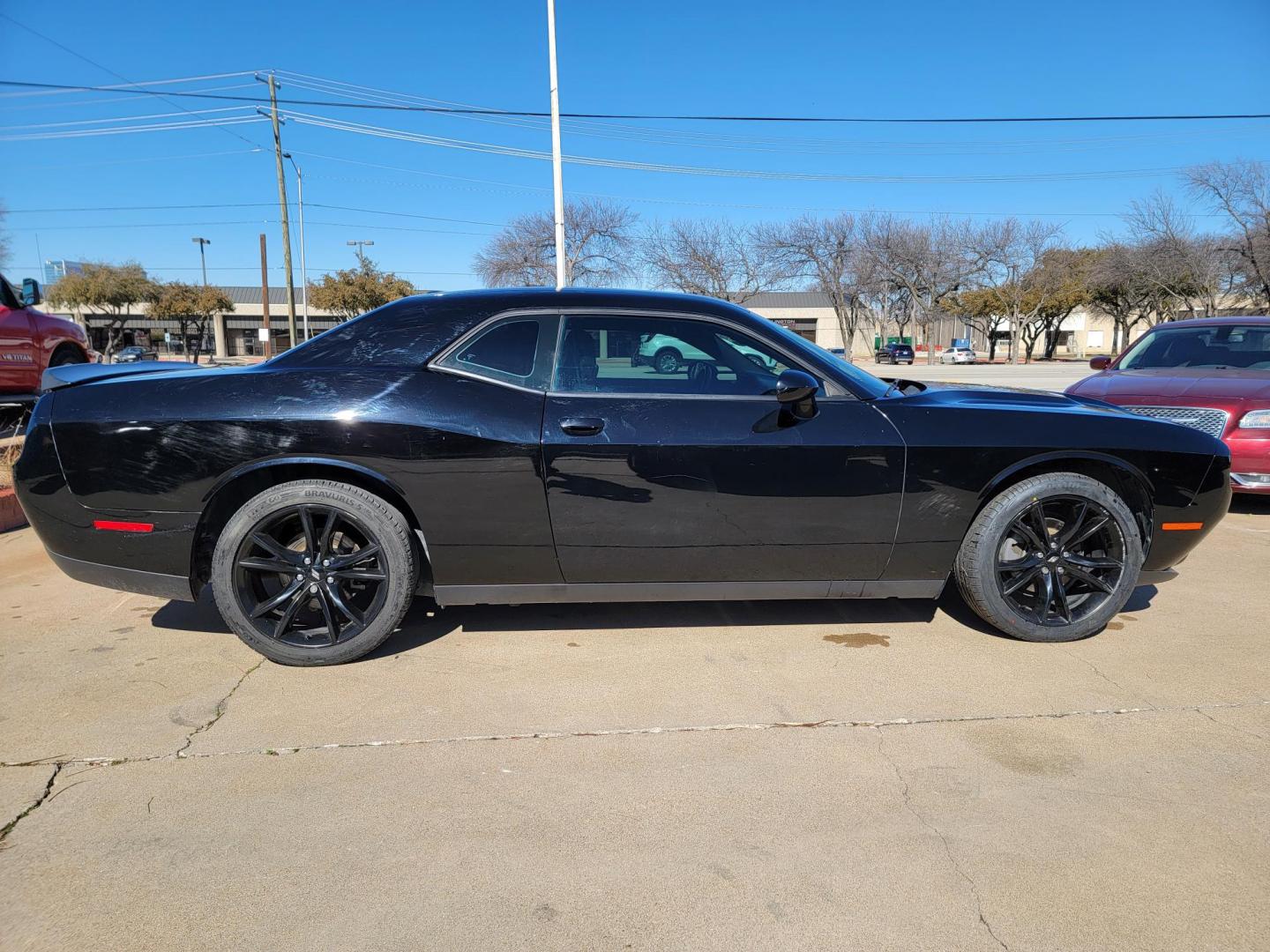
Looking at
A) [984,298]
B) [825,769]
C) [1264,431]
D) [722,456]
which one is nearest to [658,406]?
[722,456]

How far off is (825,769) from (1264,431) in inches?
198

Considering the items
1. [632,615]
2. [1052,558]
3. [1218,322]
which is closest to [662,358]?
[632,615]

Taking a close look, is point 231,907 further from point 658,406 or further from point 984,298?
point 984,298

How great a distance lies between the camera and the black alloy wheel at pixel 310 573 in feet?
10.5

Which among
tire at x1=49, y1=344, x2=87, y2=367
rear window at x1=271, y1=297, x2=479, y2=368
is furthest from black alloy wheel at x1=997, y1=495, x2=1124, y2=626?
tire at x1=49, y1=344, x2=87, y2=367

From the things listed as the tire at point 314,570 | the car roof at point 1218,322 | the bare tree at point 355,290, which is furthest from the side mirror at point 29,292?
the bare tree at point 355,290

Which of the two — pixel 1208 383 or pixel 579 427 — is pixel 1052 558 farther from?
pixel 1208 383

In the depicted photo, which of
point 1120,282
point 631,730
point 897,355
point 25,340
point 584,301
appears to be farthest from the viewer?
point 897,355

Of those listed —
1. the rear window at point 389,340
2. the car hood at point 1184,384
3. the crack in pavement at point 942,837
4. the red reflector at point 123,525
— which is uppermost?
the rear window at point 389,340

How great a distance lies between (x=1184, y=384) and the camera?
6.11 m

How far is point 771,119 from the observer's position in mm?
19250

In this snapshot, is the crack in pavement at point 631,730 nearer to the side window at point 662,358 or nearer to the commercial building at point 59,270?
the side window at point 662,358

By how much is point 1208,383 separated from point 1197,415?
0.55m

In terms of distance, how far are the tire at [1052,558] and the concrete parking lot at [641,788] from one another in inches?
5.8
